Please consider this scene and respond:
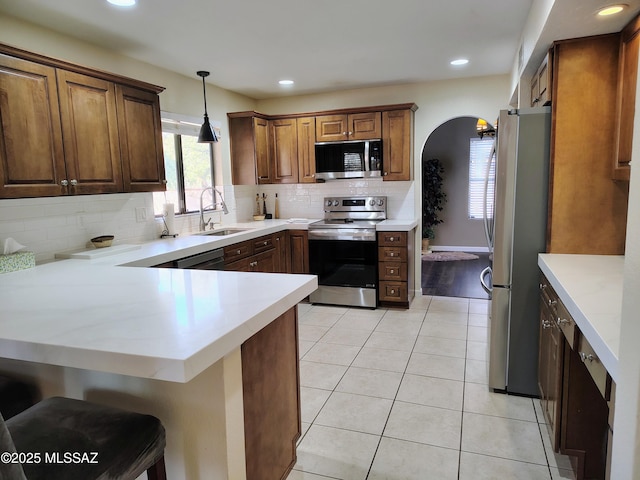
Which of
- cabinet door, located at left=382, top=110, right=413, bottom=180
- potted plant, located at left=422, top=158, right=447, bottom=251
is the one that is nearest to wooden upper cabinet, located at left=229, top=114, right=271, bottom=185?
cabinet door, located at left=382, top=110, right=413, bottom=180

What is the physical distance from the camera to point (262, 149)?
498 centimetres

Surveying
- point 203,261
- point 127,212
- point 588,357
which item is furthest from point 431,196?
point 588,357

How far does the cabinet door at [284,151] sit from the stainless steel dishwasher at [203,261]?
1805 millimetres

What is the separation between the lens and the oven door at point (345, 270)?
14.8ft

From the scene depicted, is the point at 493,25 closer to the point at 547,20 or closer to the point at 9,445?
the point at 547,20

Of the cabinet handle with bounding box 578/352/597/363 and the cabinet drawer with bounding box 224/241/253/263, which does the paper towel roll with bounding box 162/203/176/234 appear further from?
the cabinet handle with bounding box 578/352/597/363

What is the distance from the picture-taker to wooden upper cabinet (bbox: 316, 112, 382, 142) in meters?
4.67

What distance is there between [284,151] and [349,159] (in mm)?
842

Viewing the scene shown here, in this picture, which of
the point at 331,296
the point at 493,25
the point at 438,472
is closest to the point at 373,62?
the point at 493,25

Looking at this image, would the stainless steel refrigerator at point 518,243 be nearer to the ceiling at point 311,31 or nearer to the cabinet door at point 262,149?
the ceiling at point 311,31

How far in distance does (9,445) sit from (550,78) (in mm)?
2867

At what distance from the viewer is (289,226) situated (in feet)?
15.6

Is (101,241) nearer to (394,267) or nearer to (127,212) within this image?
(127,212)

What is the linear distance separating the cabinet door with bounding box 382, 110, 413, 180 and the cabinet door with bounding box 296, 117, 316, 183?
837mm
